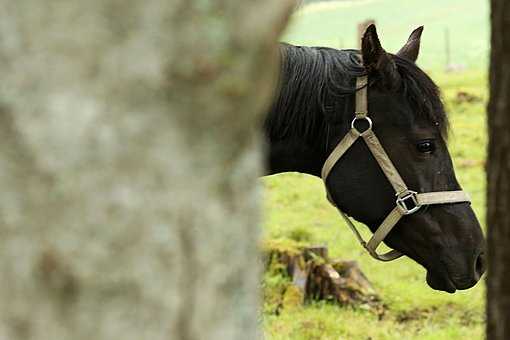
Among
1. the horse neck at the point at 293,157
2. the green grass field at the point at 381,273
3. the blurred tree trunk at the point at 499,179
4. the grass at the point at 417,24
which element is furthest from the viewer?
the grass at the point at 417,24

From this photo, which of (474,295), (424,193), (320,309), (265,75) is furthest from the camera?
(474,295)

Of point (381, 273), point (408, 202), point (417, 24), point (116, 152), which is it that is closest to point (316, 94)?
point (408, 202)

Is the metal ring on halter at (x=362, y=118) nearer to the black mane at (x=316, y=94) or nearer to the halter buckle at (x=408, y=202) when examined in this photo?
the black mane at (x=316, y=94)

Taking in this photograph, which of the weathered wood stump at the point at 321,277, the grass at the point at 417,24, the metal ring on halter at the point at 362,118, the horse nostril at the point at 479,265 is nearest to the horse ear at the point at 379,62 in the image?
the metal ring on halter at the point at 362,118

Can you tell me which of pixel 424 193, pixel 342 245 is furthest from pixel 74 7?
pixel 342 245

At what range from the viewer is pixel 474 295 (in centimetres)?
742

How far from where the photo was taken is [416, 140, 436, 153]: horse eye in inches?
153

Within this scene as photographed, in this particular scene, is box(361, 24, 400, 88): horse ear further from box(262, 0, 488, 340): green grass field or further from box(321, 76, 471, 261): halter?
box(262, 0, 488, 340): green grass field

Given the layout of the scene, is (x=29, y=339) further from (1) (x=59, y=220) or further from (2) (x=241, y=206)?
(2) (x=241, y=206)

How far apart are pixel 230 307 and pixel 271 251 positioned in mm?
6524

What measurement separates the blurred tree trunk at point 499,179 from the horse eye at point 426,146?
7.24ft

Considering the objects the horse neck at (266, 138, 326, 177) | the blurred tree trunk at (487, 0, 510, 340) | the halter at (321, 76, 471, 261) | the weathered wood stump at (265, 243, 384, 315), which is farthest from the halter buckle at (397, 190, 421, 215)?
the weathered wood stump at (265, 243, 384, 315)

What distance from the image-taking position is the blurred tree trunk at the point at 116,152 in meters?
0.97

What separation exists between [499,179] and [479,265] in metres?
2.47
